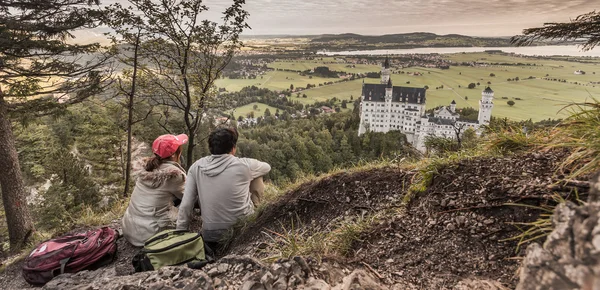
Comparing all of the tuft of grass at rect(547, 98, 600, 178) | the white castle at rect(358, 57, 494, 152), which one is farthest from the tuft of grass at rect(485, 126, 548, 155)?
the white castle at rect(358, 57, 494, 152)

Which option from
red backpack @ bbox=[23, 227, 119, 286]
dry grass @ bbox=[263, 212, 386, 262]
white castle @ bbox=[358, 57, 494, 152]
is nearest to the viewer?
dry grass @ bbox=[263, 212, 386, 262]

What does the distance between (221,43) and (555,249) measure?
10436mm

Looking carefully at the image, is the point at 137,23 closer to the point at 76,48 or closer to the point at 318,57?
the point at 76,48

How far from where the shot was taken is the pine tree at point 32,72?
6.73 meters

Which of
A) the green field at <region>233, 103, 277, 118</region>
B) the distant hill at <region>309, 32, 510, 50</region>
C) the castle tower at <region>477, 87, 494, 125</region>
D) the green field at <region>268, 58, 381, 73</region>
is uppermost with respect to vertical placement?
the distant hill at <region>309, 32, 510, 50</region>

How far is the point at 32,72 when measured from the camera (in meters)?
7.18

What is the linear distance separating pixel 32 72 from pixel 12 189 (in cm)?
273

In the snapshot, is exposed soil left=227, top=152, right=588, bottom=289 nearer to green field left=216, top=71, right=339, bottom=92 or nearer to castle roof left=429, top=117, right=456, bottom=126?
castle roof left=429, top=117, right=456, bottom=126

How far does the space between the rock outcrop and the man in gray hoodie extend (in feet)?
9.28

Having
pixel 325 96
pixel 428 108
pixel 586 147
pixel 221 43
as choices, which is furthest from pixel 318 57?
pixel 586 147

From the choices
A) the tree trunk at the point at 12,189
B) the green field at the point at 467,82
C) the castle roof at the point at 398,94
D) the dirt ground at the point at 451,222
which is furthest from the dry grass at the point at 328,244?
the castle roof at the point at 398,94

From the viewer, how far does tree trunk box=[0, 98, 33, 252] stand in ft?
22.0

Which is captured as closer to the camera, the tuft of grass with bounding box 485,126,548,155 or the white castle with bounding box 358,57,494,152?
the tuft of grass with bounding box 485,126,548,155

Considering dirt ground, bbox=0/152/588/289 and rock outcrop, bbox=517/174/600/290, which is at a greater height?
rock outcrop, bbox=517/174/600/290
